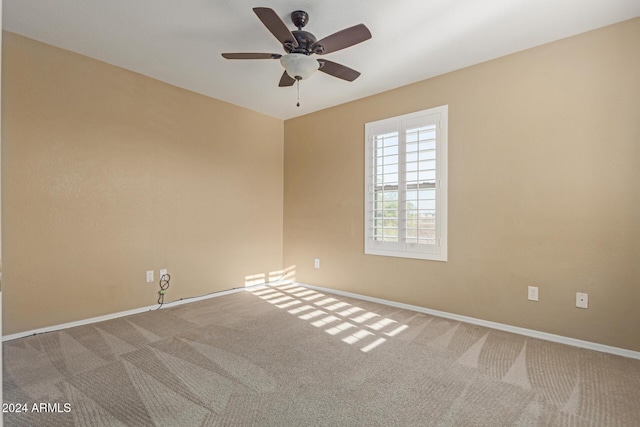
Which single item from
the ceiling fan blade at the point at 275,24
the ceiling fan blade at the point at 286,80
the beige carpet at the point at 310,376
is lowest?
the beige carpet at the point at 310,376

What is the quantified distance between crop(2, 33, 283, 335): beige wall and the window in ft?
5.74

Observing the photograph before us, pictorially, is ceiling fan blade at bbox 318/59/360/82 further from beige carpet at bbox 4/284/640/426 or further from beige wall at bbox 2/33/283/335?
beige carpet at bbox 4/284/640/426

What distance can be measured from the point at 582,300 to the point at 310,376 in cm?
234

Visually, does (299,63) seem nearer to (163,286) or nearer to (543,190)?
(543,190)

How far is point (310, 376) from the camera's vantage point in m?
2.36

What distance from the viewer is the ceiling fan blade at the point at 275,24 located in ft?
6.98

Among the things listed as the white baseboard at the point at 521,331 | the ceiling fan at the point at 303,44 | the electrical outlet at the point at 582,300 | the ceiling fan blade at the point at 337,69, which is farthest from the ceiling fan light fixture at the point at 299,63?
the electrical outlet at the point at 582,300

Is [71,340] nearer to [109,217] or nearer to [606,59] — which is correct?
[109,217]

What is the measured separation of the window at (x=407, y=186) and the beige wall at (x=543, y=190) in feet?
0.38

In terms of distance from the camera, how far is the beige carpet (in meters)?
1.95

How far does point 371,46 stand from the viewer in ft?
10.0

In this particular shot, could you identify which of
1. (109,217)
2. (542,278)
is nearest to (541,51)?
(542,278)

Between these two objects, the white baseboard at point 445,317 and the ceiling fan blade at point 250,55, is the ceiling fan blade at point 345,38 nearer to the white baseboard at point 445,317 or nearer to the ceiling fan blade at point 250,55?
the ceiling fan blade at point 250,55

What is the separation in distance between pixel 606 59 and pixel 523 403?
271 centimetres
